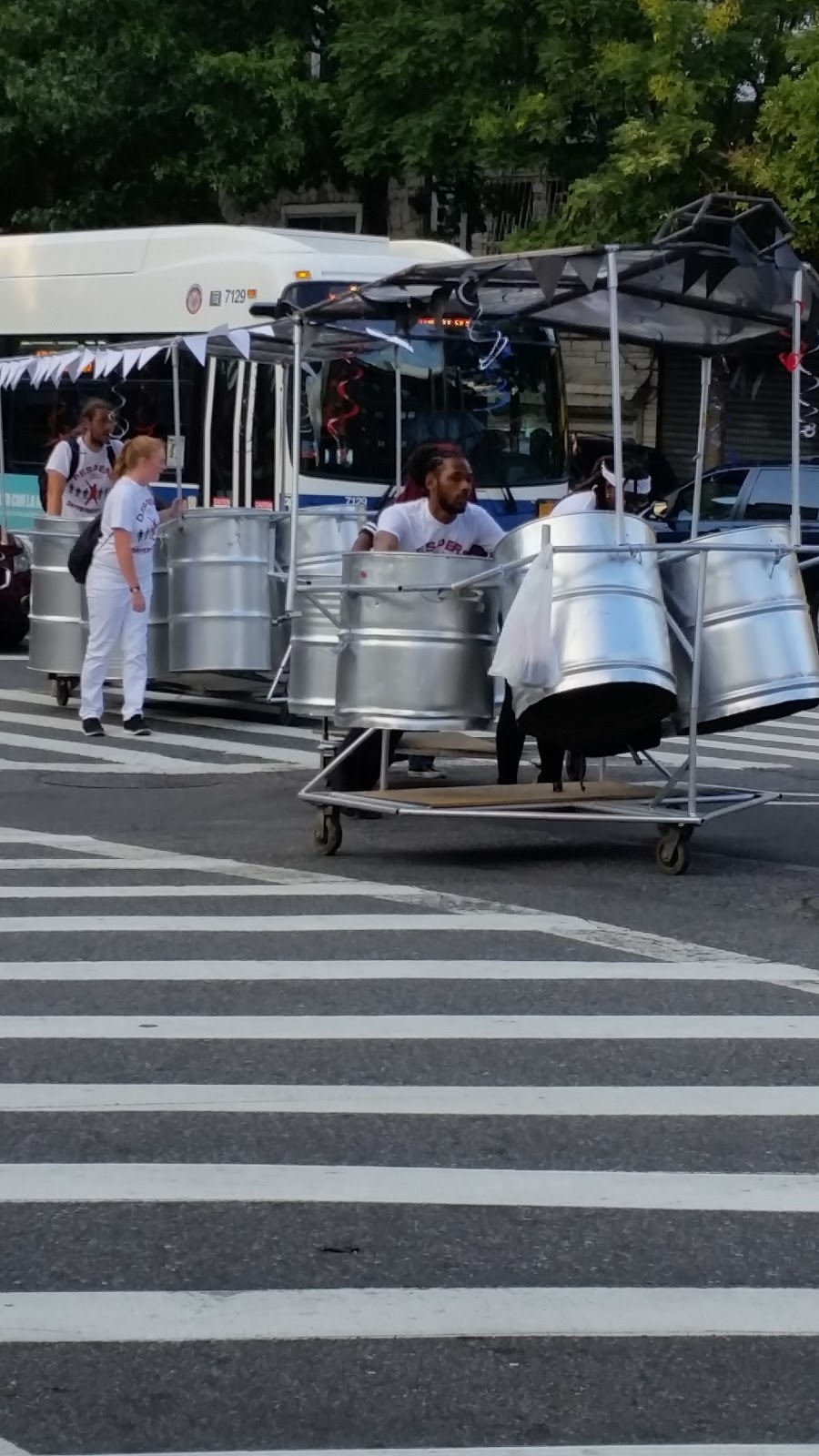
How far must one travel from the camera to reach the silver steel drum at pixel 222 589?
14984mm

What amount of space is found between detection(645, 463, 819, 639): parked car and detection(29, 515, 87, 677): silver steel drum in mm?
7962

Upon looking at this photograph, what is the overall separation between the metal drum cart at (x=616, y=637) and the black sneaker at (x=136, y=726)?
413 cm

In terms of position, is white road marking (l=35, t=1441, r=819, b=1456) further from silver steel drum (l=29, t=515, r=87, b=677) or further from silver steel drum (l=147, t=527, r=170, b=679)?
silver steel drum (l=29, t=515, r=87, b=677)

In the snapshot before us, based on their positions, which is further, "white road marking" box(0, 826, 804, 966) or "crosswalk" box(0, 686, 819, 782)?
"crosswalk" box(0, 686, 819, 782)

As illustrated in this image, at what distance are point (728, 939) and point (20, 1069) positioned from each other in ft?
9.79

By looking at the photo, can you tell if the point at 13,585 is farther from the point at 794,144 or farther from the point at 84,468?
the point at 794,144

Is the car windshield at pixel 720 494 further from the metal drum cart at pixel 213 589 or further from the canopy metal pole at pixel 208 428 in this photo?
the metal drum cart at pixel 213 589

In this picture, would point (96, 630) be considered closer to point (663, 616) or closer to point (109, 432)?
point (109, 432)

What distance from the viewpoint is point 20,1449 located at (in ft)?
13.5

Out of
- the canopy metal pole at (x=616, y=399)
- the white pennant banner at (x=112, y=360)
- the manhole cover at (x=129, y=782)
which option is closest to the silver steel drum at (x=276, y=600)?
the manhole cover at (x=129, y=782)

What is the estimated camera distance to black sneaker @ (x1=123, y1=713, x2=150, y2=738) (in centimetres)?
1469

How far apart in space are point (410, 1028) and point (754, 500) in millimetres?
16133

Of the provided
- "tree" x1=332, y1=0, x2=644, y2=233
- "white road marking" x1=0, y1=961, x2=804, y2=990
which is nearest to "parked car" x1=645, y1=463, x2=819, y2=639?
"tree" x1=332, y1=0, x2=644, y2=233

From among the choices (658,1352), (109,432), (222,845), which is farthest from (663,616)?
(109,432)
